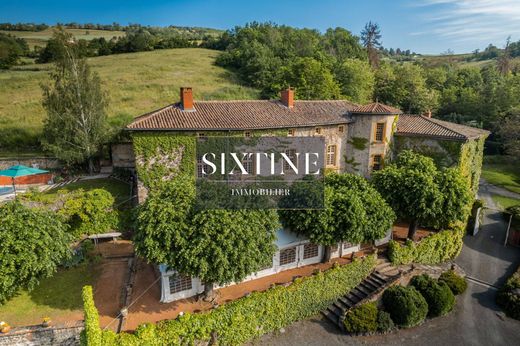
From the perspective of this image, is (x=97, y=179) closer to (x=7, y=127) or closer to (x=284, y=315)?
(x=7, y=127)

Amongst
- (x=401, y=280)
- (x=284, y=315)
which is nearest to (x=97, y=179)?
(x=284, y=315)

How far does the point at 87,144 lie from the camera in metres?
28.1

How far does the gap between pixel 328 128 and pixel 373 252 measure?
1101 centimetres

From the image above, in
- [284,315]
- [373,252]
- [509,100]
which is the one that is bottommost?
[284,315]

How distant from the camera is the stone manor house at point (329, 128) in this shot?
2259 cm

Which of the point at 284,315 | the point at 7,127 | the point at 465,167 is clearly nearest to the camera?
the point at 284,315

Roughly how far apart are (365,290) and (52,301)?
1692cm

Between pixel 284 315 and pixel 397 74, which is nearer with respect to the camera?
pixel 284 315

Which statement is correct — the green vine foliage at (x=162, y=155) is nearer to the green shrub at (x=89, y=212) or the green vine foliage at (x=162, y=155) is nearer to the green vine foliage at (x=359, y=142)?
the green shrub at (x=89, y=212)

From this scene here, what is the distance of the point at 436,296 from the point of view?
1788 cm

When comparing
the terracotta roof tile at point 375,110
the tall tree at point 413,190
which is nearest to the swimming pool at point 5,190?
the tall tree at point 413,190

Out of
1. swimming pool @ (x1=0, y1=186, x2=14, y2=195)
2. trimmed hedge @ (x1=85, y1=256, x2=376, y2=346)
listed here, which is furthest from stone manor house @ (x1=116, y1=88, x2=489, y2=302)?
swimming pool @ (x1=0, y1=186, x2=14, y2=195)

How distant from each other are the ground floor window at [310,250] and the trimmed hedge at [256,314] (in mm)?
2050

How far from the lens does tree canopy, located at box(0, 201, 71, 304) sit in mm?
14102
